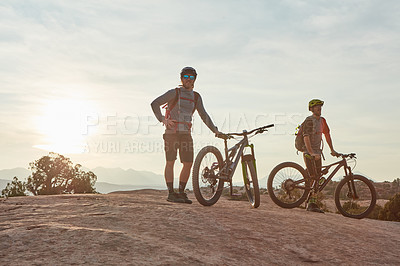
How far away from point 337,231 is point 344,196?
10.2ft

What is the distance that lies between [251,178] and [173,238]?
3.64m

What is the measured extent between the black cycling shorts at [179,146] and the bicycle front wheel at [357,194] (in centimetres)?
361

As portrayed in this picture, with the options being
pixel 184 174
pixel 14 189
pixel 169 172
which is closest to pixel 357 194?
pixel 184 174

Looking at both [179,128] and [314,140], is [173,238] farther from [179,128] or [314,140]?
[314,140]

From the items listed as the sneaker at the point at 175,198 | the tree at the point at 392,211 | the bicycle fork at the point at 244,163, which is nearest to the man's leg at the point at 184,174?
the sneaker at the point at 175,198

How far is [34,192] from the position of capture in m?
31.7

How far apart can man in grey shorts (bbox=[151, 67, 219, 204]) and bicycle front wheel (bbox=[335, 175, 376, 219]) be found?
3316mm

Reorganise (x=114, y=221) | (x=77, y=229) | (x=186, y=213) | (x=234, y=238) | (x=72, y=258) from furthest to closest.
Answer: (x=186, y=213)
(x=114, y=221)
(x=234, y=238)
(x=77, y=229)
(x=72, y=258)

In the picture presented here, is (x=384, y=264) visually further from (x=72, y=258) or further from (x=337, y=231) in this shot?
(x=72, y=258)

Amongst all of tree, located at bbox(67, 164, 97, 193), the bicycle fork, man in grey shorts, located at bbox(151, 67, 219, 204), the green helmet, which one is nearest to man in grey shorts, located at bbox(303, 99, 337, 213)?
the green helmet

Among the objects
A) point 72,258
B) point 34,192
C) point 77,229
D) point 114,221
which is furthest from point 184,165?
point 34,192

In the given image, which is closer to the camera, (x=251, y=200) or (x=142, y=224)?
(x=142, y=224)

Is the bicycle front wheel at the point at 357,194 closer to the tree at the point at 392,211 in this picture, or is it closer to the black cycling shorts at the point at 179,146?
the black cycling shorts at the point at 179,146

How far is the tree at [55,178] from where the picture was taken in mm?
31703
